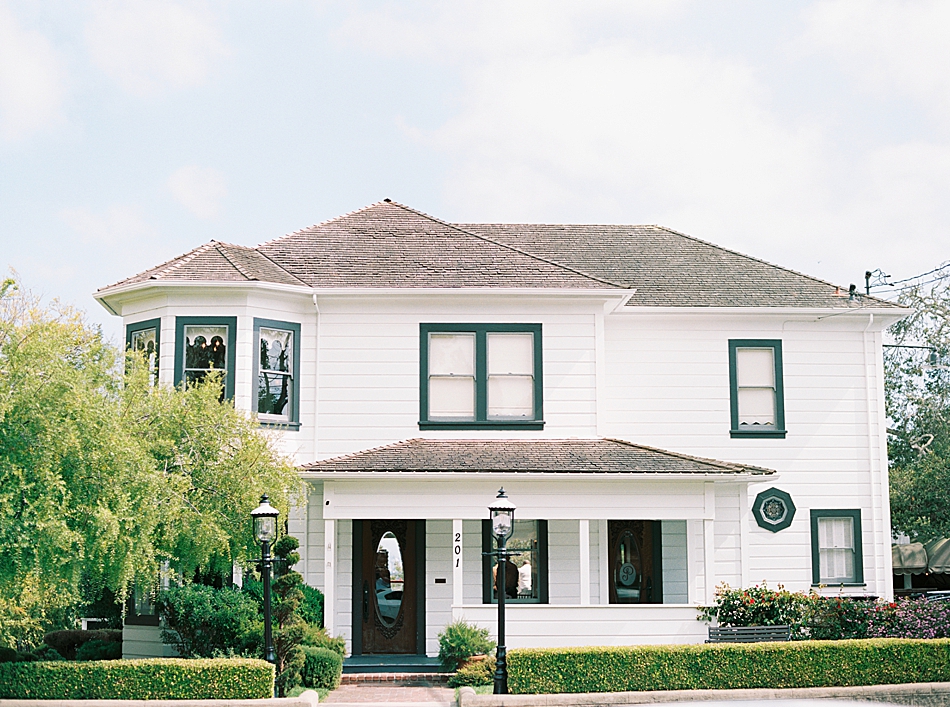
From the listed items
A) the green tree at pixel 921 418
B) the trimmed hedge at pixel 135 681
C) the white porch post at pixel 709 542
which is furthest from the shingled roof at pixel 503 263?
the green tree at pixel 921 418

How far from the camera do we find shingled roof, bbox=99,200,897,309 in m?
20.2

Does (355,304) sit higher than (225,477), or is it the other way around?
(355,304)

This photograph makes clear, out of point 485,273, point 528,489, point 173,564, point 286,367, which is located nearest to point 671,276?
point 485,273

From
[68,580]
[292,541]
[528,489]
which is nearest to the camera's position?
[68,580]

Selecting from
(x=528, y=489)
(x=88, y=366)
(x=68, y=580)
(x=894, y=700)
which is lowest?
(x=894, y=700)

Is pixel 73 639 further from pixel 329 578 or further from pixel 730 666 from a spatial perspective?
pixel 730 666

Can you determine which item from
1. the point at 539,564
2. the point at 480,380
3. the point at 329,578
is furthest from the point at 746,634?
the point at 329,578

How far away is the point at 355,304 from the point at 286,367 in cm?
172

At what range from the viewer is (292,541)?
16.9m

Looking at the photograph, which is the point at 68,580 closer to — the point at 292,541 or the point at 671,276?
the point at 292,541

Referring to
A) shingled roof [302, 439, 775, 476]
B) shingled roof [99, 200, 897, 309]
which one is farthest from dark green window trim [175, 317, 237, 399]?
shingled roof [302, 439, 775, 476]

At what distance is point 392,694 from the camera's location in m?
16.3

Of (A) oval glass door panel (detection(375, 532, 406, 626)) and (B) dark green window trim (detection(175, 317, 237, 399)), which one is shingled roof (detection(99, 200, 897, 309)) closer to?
(B) dark green window trim (detection(175, 317, 237, 399))

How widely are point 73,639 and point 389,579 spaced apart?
654cm
